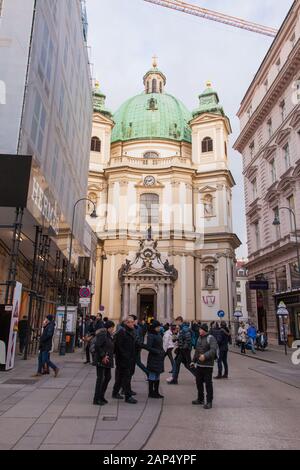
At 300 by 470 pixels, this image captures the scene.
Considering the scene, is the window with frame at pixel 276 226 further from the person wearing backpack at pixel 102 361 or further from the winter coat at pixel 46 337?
the person wearing backpack at pixel 102 361

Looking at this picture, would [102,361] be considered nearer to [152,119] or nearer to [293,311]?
[293,311]

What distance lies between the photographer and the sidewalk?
18.3 feet

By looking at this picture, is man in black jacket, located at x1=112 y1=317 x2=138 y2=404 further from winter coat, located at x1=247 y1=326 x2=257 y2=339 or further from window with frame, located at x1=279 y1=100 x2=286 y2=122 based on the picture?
window with frame, located at x1=279 y1=100 x2=286 y2=122

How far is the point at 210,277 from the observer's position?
44.6 meters

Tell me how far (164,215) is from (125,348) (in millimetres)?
37959

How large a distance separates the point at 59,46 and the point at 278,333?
23367 millimetres

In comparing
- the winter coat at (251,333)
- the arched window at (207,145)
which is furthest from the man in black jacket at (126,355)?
the arched window at (207,145)

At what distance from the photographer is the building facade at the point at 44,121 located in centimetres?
1489

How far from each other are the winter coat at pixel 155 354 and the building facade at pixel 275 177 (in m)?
17.1

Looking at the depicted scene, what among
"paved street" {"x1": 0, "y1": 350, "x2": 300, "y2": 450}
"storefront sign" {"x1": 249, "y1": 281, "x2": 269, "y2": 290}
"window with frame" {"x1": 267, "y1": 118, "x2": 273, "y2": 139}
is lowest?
"paved street" {"x1": 0, "y1": 350, "x2": 300, "y2": 450}

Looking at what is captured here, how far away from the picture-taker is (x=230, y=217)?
48219 millimetres

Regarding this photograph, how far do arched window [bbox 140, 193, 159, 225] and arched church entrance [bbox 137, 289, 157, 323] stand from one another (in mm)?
8400

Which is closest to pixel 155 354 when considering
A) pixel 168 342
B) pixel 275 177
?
pixel 168 342

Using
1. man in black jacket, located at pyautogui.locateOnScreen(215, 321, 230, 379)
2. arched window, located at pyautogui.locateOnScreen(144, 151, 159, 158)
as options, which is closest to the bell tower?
arched window, located at pyautogui.locateOnScreen(144, 151, 159, 158)
